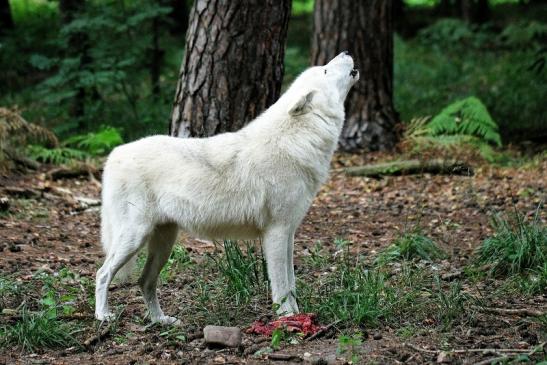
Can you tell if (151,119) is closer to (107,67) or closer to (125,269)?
(107,67)

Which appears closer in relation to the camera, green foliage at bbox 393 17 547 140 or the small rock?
the small rock

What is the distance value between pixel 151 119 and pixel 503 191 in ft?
18.8

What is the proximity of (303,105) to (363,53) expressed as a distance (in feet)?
19.1

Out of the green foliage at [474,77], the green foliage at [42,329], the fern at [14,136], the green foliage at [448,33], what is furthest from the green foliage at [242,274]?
the green foliage at [448,33]

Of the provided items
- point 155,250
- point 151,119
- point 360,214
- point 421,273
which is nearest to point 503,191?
point 360,214

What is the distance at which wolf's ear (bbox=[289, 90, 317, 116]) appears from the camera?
5352mm

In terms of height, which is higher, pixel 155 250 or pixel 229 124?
pixel 229 124

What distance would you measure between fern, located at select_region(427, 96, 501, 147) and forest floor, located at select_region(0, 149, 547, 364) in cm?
89

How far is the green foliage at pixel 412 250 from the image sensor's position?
6.62m

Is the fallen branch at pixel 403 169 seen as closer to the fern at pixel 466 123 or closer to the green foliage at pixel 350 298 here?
the fern at pixel 466 123

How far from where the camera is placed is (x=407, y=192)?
9102mm

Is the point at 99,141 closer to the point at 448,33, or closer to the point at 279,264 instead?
the point at 279,264

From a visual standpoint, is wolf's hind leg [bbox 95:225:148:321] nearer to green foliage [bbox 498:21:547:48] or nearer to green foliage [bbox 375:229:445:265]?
green foliage [bbox 375:229:445:265]

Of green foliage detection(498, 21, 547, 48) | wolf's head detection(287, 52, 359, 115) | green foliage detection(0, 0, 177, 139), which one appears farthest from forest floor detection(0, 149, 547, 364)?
green foliage detection(498, 21, 547, 48)
